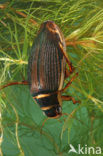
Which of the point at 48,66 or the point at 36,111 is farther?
the point at 36,111

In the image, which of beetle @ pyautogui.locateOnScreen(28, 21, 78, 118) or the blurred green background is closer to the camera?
beetle @ pyautogui.locateOnScreen(28, 21, 78, 118)

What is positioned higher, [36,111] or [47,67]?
[47,67]

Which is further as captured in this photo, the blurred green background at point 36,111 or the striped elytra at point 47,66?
the blurred green background at point 36,111

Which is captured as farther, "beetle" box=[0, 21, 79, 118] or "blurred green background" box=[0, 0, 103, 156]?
"blurred green background" box=[0, 0, 103, 156]

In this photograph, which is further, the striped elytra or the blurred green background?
the blurred green background

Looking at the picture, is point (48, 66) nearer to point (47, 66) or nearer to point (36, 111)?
point (47, 66)

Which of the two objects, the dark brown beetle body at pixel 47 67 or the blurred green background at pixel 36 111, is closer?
Answer: the dark brown beetle body at pixel 47 67

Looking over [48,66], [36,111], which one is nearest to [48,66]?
[48,66]
